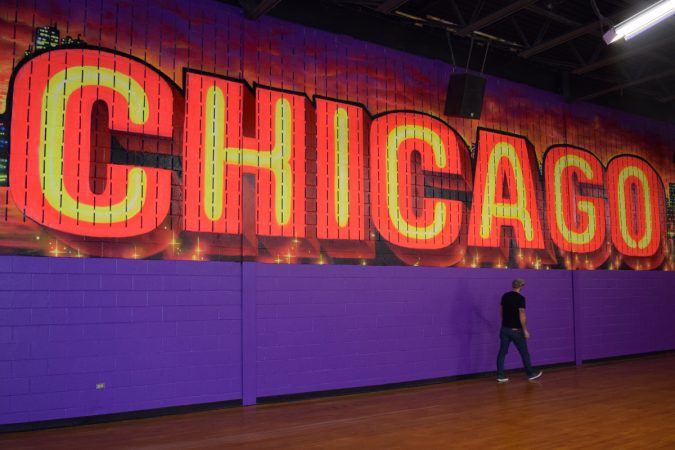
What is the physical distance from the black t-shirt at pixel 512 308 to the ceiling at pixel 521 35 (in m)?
3.30

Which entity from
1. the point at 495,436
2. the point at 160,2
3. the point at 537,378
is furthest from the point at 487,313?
the point at 160,2

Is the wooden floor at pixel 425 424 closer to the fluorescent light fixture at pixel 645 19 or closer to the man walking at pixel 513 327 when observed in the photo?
the man walking at pixel 513 327

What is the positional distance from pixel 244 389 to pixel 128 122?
2.91 m

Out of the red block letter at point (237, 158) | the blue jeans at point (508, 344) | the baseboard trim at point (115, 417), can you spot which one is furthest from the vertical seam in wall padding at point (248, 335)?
the blue jeans at point (508, 344)

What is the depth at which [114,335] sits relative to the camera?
5480 mm

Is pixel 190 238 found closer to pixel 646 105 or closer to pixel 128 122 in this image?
pixel 128 122

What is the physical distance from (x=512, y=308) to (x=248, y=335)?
3.33 metres

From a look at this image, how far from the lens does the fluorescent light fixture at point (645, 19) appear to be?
5554mm

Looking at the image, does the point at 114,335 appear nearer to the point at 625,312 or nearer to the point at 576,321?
the point at 576,321

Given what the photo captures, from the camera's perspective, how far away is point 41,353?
514 centimetres

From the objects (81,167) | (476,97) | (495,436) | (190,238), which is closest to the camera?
(495,436)

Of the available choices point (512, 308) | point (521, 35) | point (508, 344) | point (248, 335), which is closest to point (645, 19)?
point (521, 35)

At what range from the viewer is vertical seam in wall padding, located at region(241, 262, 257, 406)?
611 cm

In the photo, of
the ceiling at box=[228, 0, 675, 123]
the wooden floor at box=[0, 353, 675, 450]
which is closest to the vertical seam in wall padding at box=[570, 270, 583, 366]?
the wooden floor at box=[0, 353, 675, 450]
